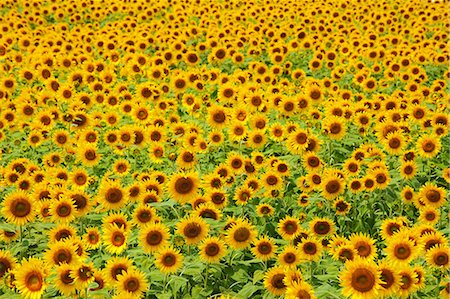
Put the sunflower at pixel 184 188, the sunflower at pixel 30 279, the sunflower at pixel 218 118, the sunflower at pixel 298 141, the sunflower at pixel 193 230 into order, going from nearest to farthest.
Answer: the sunflower at pixel 30 279 < the sunflower at pixel 193 230 < the sunflower at pixel 184 188 < the sunflower at pixel 298 141 < the sunflower at pixel 218 118

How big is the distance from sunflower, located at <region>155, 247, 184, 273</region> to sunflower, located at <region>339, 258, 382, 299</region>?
1.53 meters

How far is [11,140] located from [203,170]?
11.5ft

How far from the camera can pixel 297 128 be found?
295 inches

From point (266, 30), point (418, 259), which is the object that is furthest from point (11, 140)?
point (266, 30)

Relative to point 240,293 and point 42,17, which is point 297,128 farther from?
point 42,17

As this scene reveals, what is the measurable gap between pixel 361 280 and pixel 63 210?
3.20 m

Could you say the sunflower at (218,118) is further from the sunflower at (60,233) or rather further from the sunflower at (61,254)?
the sunflower at (61,254)

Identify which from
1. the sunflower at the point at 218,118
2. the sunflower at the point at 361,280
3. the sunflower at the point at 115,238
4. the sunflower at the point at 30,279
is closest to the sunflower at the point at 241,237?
the sunflower at the point at 115,238

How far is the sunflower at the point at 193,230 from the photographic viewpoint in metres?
5.06

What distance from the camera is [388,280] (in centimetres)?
384

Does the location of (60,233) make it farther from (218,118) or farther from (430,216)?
(430,216)

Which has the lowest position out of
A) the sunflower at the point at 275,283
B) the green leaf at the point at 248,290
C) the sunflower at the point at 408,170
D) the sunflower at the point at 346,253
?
the green leaf at the point at 248,290

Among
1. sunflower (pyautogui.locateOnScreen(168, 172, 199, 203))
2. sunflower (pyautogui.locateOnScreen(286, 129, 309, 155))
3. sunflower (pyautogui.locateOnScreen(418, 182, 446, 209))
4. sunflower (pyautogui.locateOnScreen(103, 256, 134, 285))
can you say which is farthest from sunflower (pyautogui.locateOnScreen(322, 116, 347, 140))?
sunflower (pyautogui.locateOnScreen(103, 256, 134, 285))

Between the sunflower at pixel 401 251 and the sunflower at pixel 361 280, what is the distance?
698 millimetres
